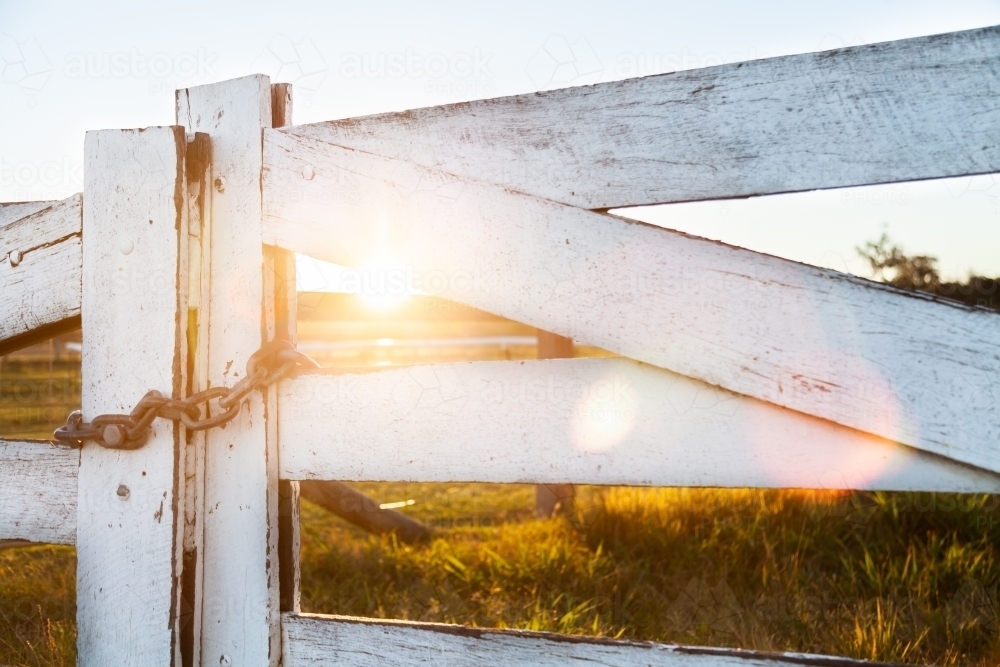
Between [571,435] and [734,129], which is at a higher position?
[734,129]

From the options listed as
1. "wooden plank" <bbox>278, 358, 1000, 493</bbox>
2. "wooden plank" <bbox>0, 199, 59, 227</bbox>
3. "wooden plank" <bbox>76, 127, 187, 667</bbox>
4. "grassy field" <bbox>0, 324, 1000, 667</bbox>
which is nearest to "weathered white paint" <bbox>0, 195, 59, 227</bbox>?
"wooden plank" <bbox>0, 199, 59, 227</bbox>

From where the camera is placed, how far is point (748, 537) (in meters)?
2.93

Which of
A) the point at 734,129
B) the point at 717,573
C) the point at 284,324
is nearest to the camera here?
the point at 734,129

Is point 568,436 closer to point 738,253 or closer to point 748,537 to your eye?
point 738,253

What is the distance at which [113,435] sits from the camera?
1.32 meters

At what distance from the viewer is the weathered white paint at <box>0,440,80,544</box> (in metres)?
1.45

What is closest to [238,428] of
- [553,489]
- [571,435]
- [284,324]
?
[284,324]

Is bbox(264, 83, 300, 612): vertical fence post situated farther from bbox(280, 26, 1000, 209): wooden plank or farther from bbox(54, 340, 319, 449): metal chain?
bbox(280, 26, 1000, 209): wooden plank

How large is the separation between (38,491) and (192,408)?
46 centimetres

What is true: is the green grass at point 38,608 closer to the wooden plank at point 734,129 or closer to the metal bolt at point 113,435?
the metal bolt at point 113,435

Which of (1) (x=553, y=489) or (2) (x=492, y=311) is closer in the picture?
(2) (x=492, y=311)

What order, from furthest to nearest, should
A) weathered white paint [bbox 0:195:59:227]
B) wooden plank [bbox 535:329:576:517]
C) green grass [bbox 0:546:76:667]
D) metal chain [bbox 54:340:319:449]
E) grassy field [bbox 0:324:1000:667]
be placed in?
wooden plank [bbox 535:329:576:517] → grassy field [bbox 0:324:1000:667] → green grass [bbox 0:546:76:667] → weathered white paint [bbox 0:195:59:227] → metal chain [bbox 54:340:319:449]

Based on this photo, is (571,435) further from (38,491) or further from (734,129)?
(38,491)

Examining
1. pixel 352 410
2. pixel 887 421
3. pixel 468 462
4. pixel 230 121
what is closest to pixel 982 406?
pixel 887 421
